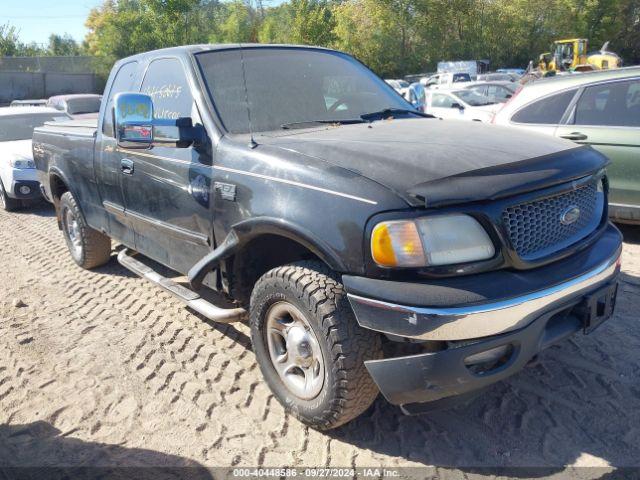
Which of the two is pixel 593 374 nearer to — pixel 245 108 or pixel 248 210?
pixel 248 210

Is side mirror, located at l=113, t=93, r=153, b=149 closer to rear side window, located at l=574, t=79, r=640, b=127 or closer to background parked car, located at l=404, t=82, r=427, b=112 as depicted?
background parked car, located at l=404, t=82, r=427, b=112

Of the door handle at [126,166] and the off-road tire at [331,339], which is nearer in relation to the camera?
the off-road tire at [331,339]

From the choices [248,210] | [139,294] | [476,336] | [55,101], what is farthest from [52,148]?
[55,101]

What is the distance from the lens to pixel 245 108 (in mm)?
3350

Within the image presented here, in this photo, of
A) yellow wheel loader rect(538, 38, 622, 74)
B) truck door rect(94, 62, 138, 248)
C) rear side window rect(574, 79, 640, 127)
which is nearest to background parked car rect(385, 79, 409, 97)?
rear side window rect(574, 79, 640, 127)

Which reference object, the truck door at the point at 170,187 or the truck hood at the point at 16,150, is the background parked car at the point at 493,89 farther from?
the truck door at the point at 170,187

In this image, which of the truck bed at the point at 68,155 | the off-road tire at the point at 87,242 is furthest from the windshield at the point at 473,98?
the off-road tire at the point at 87,242

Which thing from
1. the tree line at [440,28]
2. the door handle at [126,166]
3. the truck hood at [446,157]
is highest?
the tree line at [440,28]

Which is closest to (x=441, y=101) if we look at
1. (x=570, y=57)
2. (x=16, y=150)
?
(x=16, y=150)

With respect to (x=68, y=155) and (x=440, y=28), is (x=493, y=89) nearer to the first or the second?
(x=68, y=155)

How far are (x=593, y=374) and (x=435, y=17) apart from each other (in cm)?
4176

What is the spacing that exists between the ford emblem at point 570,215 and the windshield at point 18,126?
9.39 m

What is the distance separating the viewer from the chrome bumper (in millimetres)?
2168

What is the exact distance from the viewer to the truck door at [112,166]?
4.23m
